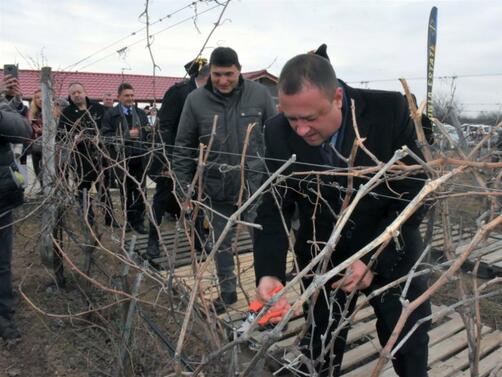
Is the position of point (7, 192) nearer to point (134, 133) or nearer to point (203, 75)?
point (203, 75)

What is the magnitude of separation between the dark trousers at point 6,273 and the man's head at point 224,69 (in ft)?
5.46

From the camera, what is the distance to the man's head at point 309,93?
164cm

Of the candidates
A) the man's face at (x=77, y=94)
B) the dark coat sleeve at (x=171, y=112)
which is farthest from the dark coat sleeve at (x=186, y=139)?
the man's face at (x=77, y=94)

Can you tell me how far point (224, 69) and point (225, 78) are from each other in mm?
64

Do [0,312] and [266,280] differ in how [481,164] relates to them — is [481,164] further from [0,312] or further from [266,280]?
[0,312]

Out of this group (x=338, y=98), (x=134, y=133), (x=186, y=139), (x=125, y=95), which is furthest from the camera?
(x=125, y=95)

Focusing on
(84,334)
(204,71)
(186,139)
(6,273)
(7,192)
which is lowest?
(84,334)

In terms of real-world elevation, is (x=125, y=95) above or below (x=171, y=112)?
above

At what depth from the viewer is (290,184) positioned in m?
2.14

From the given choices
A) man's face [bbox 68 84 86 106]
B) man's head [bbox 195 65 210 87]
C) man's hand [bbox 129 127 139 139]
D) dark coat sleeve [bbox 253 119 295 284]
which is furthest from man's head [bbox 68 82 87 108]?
dark coat sleeve [bbox 253 119 295 284]

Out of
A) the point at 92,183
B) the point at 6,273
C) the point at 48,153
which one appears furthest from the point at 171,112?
the point at 6,273

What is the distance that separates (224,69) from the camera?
320 centimetres

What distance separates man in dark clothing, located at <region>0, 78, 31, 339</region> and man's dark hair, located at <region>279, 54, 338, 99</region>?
190cm

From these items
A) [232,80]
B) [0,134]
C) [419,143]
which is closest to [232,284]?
[232,80]
